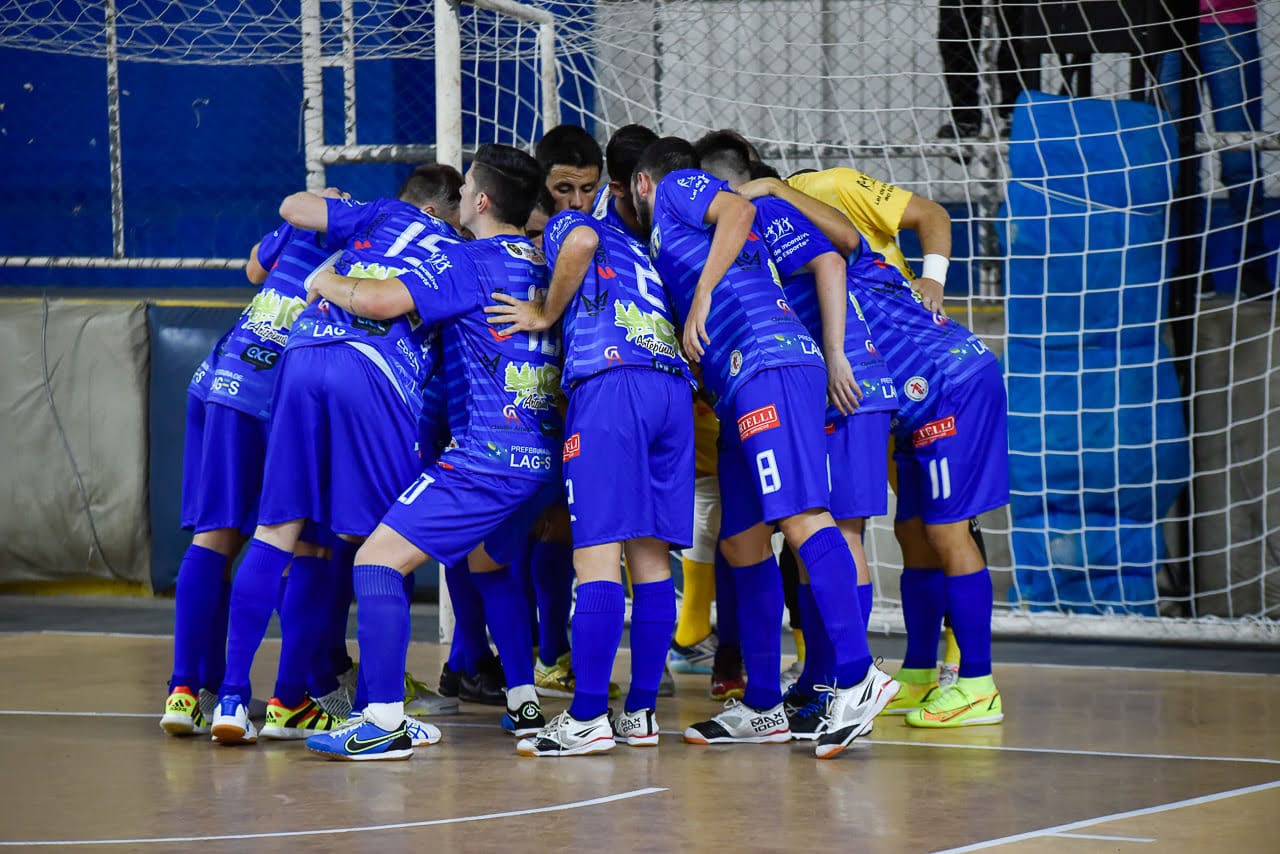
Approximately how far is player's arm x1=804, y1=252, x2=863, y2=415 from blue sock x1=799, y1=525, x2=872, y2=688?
16.5 inches

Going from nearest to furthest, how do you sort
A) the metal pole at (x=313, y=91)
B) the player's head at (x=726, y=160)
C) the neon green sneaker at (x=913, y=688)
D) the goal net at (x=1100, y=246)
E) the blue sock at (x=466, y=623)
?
the player's head at (x=726, y=160) < the neon green sneaker at (x=913, y=688) < the blue sock at (x=466, y=623) < the goal net at (x=1100, y=246) < the metal pole at (x=313, y=91)

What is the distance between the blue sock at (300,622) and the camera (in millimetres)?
4523

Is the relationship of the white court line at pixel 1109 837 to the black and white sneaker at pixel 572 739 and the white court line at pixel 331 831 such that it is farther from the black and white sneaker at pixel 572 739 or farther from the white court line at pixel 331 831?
the black and white sneaker at pixel 572 739

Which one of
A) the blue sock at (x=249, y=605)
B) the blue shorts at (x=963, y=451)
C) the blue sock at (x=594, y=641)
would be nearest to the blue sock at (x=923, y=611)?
the blue shorts at (x=963, y=451)

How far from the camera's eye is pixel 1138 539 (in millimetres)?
7094

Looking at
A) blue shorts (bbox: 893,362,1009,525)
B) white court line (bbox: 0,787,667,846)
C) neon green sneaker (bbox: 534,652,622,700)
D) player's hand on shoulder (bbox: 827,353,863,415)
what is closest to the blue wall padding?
blue shorts (bbox: 893,362,1009,525)

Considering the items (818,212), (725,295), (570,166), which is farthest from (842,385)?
(570,166)

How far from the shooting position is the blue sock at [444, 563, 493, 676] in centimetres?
525

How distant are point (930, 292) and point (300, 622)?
7.29ft

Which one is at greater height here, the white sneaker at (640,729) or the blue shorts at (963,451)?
the blue shorts at (963,451)

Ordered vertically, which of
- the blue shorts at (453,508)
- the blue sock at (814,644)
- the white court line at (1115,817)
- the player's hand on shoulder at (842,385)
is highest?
the player's hand on shoulder at (842,385)

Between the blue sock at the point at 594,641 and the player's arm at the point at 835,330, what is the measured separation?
2.82 ft

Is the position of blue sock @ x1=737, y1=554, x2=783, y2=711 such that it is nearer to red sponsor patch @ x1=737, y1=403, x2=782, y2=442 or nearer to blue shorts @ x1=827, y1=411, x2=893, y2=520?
blue shorts @ x1=827, y1=411, x2=893, y2=520

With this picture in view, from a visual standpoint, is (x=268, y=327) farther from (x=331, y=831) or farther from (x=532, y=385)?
(x=331, y=831)
